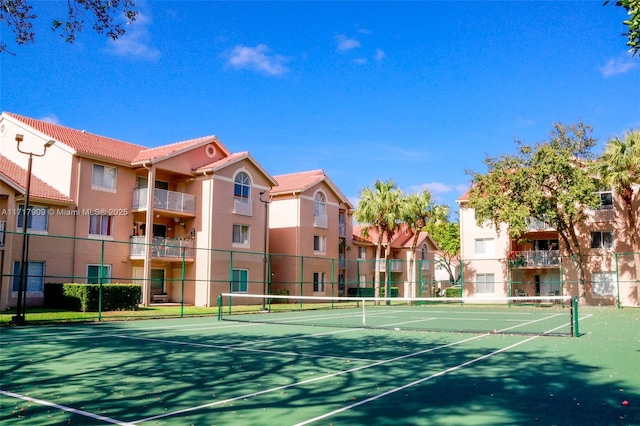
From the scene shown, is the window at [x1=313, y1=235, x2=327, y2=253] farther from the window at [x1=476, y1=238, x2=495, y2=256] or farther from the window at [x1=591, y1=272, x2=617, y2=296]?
the window at [x1=591, y1=272, x2=617, y2=296]

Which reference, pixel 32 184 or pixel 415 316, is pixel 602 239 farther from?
pixel 32 184

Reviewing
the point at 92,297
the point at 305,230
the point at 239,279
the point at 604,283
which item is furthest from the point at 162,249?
the point at 604,283

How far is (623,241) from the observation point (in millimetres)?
38000

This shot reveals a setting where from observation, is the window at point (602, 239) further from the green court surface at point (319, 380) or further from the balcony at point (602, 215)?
the green court surface at point (319, 380)

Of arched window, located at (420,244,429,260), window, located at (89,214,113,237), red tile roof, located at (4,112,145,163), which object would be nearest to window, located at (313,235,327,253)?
red tile roof, located at (4,112,145,163)

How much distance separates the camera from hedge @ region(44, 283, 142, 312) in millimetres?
24297

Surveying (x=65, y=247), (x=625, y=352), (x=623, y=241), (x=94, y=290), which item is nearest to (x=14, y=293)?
(x=65, y=247)

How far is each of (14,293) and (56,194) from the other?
5.49m

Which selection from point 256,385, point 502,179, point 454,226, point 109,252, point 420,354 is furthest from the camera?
point 454,226

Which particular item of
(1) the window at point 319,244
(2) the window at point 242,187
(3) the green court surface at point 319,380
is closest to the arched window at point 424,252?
(1) the window at point 319,244

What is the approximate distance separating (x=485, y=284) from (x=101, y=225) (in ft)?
95.7

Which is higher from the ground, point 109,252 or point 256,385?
point 109,252

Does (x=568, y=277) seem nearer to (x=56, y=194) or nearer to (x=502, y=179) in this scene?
(x=502, y=179)

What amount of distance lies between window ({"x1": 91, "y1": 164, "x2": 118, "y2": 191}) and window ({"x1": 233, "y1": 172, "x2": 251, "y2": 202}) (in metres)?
7.57
